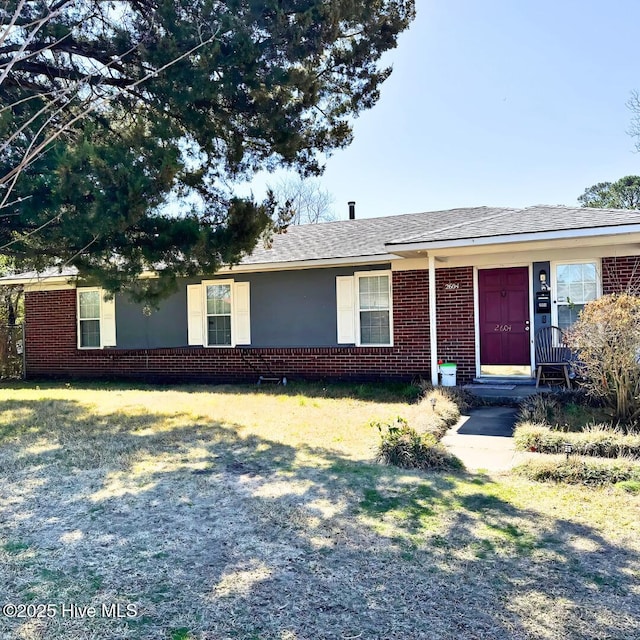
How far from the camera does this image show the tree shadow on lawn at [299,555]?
2.73 m

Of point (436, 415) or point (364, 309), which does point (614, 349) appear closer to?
point (436, 415)

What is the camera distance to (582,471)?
4934 millimetres

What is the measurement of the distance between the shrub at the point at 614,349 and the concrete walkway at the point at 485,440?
1.25m

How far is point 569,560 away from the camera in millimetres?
3377

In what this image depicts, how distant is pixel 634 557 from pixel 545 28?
9780 millimetres

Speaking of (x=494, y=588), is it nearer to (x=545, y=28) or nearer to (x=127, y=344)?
(x=545, y=28)

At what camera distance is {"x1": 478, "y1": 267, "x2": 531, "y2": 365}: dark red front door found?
32.9 feet

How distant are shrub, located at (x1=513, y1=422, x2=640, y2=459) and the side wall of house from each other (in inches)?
181

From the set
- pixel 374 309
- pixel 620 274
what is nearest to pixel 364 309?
pixel 374 309

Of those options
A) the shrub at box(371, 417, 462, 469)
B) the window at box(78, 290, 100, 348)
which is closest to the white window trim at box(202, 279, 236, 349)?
the window at box(78, 290, 100, 348)

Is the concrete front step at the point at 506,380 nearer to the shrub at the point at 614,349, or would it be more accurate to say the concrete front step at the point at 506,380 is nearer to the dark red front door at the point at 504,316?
the dark red front door at the point at 504,316

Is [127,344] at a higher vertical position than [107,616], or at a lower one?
higher

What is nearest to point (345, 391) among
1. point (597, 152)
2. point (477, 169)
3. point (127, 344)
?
point (127, 344)

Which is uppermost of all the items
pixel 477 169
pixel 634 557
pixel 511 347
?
pixel 477 169
